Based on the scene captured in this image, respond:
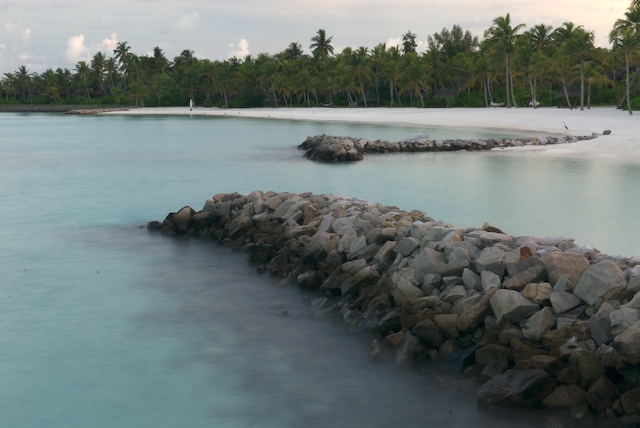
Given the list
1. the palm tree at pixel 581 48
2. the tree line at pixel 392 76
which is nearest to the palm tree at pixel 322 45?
the tree line at pixel 392 76

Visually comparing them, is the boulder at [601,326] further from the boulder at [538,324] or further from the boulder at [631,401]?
the boulder at [631,401]

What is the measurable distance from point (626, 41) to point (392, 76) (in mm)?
39443

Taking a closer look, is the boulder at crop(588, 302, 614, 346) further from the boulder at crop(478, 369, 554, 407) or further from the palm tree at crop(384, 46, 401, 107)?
the palm tree at crop(384, 46, 401, 107)

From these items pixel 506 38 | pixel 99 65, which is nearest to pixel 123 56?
pixel 99 65

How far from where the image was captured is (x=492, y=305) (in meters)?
9.30

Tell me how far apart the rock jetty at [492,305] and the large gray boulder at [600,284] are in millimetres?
13

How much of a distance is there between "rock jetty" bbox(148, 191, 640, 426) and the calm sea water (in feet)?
1.26

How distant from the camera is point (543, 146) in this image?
41.7 meters

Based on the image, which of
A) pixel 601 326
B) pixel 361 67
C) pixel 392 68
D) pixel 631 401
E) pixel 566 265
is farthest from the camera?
pixel 361 67

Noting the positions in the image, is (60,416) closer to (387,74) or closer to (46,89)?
(387,74)

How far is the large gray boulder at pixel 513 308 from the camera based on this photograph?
902cm

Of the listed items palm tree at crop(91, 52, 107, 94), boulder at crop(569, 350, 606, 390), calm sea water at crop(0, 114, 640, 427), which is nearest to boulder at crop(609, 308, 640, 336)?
boulder at crop(569, 350, 606, 390)

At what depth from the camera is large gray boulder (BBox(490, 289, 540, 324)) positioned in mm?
9023

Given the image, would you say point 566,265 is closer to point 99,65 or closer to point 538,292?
point 538,292
